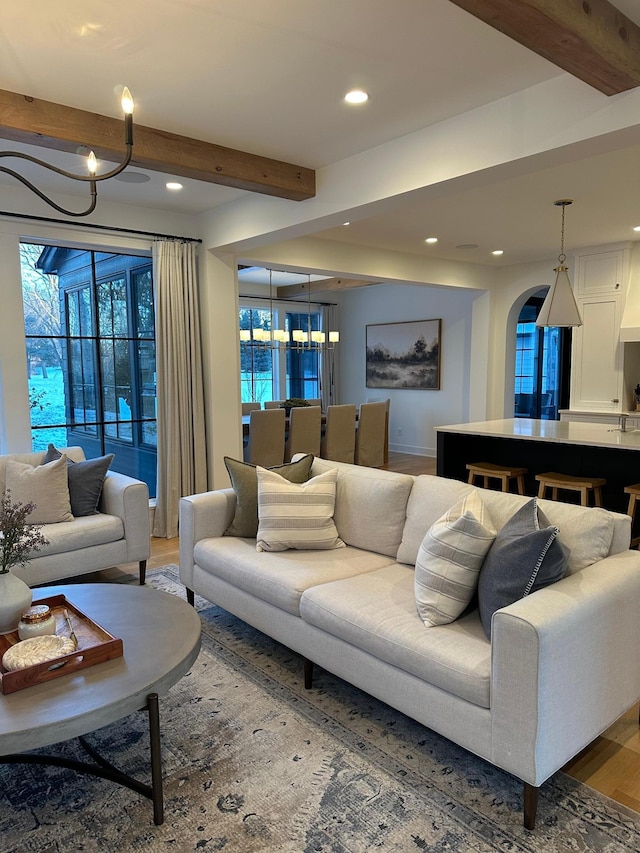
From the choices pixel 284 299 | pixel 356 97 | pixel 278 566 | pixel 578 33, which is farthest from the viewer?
pixel 284 299

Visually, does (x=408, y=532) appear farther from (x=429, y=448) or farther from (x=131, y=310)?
(x=429, y=448)

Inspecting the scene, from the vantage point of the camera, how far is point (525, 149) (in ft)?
9.19

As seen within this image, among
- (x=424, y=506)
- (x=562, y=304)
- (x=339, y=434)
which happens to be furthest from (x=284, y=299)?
(x=424, y=506)

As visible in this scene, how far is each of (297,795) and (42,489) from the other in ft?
8.15

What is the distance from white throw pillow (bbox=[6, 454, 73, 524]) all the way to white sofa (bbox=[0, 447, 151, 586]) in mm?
51

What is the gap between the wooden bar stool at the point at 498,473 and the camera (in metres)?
4.70

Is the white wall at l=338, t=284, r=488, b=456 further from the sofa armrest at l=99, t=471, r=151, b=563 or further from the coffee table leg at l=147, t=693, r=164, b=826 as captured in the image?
the coffee table leg at l=147, t=693, r=164, b=826

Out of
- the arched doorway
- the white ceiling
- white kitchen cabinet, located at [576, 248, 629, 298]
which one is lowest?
the arched doorway

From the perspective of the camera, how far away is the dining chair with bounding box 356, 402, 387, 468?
7.54 m

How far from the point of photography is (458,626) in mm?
2135

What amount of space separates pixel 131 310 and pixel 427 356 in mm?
5039

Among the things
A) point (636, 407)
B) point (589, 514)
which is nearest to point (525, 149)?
point (589, 514)

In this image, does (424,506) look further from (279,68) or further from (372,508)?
(279,68)

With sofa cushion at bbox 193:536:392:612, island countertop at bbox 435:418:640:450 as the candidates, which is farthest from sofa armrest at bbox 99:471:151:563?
island countertop at bbox 435:418:640:450
